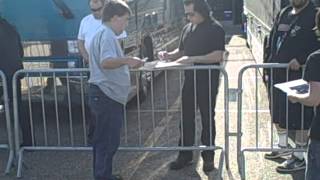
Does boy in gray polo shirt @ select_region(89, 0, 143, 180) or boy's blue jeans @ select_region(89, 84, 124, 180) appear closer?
boy in gray polo shirt @ select_region(89, 0, 143, 180)

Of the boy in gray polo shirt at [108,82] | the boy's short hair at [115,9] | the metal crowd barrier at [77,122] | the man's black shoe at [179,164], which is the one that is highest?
the boy's short hair at [115,9]

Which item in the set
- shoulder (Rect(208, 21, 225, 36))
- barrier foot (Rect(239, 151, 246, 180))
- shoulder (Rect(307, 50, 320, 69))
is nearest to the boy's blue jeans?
shoulder (Rect(208, 21, 225, 36))

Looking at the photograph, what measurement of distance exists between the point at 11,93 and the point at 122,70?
2158 mm

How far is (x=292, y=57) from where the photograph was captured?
5.71m

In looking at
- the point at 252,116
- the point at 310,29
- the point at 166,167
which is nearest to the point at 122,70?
the point at 166,167

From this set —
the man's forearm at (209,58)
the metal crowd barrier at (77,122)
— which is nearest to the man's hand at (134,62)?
the metal crowd barrier at (77,122)

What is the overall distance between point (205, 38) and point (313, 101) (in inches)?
88.3

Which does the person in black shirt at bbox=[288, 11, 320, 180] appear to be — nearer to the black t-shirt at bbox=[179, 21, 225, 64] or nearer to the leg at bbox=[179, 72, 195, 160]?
the black t-shirt at bbox=[179, 21, 225, 64]

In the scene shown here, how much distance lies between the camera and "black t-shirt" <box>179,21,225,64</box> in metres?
5.74

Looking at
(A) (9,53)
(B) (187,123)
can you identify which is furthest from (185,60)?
(A) (9,53)

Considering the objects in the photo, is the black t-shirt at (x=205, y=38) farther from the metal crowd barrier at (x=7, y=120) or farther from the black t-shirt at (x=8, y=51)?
the black t-shirt at (x=8, y=51)

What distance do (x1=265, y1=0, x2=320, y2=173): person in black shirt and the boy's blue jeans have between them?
1865 mm

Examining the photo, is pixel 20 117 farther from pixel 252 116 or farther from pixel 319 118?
pixel 319 118

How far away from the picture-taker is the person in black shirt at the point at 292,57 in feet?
18.4
